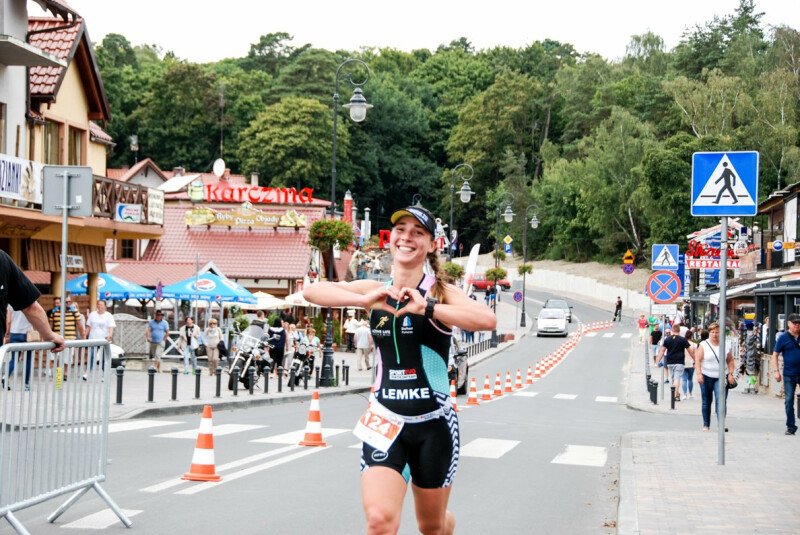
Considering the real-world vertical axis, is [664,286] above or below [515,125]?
below

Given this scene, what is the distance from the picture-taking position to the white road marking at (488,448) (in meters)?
14.3

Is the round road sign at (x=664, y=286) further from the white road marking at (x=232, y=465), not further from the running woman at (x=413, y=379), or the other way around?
the running woman at (x=413, y=379)

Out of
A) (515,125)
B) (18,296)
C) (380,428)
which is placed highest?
(515,125)

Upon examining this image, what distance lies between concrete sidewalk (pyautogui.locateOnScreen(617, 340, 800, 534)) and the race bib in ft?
11.5

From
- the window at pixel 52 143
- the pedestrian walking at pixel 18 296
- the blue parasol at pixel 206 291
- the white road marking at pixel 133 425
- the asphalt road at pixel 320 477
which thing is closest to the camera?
the pedestrian walking at pixel 18 296

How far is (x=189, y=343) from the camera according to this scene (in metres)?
34.8

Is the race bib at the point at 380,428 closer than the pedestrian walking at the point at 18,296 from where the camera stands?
Yes

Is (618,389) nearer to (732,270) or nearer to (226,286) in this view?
(226,286)

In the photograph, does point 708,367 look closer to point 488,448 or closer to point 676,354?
point 488,448

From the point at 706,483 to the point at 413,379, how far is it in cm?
691

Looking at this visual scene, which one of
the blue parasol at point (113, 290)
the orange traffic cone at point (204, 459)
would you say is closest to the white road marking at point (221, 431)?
the orange traffic cone at point (204, 459)

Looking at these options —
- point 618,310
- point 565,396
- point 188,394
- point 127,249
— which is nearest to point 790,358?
point 188,394

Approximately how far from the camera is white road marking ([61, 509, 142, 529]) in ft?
26.6

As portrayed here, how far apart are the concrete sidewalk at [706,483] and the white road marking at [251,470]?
3676 mm
